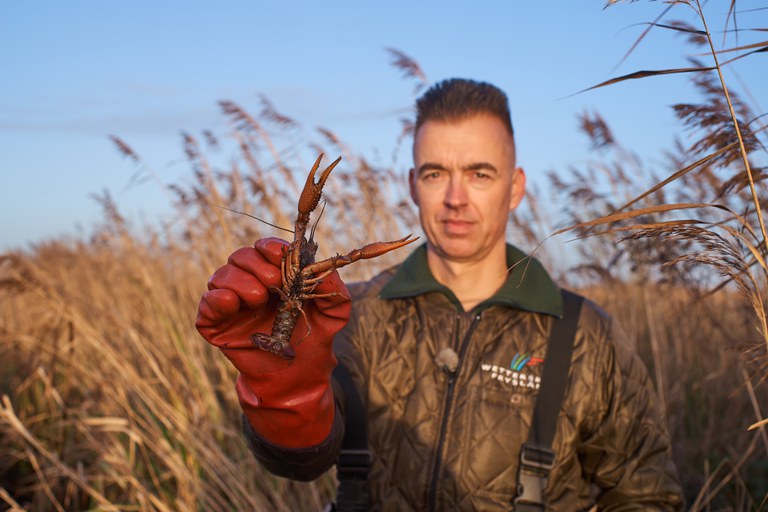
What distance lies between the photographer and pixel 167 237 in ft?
16.6

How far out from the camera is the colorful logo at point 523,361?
2.43m

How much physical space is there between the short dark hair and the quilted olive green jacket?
70 centimetres

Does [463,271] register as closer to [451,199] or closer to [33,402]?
[451,199]

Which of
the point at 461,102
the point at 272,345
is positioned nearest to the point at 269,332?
the point at 272,345

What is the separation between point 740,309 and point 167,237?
13.1 feet

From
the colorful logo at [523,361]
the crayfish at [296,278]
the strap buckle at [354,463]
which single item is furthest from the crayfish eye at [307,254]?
the colorful logo at [523,361]

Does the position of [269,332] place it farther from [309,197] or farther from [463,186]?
[463,186]

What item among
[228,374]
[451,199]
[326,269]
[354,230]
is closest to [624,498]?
[451,199]

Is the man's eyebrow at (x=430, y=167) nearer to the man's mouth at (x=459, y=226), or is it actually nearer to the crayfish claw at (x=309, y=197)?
the man's mouth at (x=459, y=226)

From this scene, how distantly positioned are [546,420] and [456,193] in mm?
915

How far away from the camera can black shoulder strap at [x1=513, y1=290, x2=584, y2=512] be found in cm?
224

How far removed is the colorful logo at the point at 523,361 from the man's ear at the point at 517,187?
0.70 metres

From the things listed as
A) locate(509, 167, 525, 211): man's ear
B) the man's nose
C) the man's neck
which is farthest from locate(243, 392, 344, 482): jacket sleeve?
locate(509, 167, 525, 211): man's ear

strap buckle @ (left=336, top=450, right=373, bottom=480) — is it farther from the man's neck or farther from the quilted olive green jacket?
the man's neck
